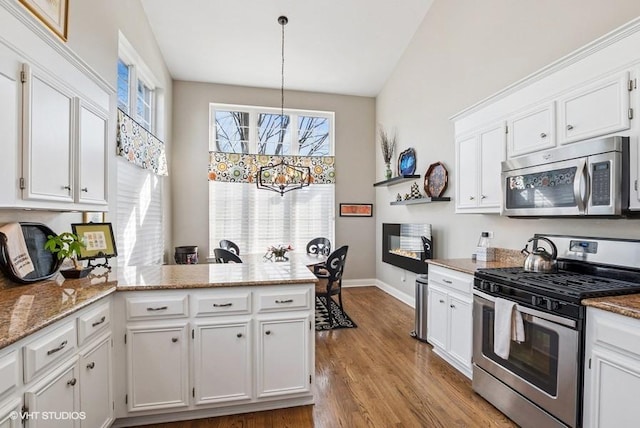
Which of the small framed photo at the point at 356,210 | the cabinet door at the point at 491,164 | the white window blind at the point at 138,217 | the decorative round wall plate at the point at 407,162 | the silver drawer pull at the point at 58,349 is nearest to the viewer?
the silver drawer pull at the point at 58,349

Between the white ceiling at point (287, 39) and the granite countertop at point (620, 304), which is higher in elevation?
the white ceiling at point (287, 39)

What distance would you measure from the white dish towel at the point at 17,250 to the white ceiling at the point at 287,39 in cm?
354

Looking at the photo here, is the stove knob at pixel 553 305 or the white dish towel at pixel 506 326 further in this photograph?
the white dish towel at pixel 506 326

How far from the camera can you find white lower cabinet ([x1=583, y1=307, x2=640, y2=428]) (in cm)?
147

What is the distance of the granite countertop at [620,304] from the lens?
147 centimetres

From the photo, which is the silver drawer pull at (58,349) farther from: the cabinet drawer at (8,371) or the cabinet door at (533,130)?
the cabinet door at (533,130)

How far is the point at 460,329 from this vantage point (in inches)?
108

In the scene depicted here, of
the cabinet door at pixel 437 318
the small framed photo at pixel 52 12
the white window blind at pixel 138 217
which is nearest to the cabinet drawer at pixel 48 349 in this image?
the small framed photo at pixel 52 12

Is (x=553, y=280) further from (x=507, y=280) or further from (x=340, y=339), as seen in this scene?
(x=340, y=339)

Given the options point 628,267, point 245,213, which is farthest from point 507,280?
point 245,213

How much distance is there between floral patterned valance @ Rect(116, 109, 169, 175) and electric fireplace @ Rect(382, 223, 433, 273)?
375 cm

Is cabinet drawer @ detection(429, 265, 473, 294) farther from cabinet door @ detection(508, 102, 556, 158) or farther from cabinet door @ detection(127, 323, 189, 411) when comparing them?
cabinet door @ detection(127, 323, 189, 411)

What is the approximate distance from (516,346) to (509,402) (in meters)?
0.40

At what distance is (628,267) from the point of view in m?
1.97
